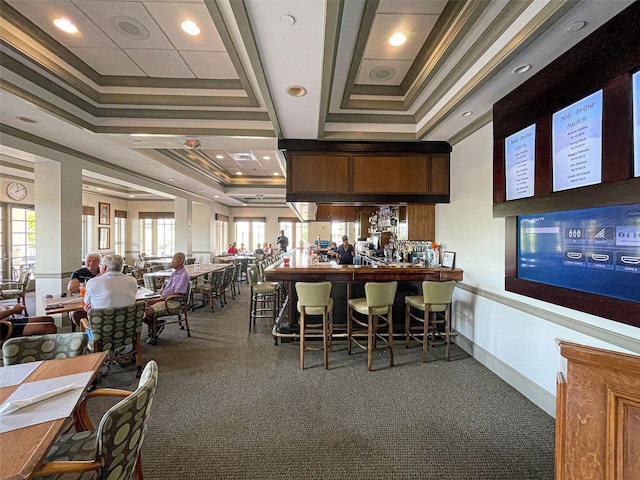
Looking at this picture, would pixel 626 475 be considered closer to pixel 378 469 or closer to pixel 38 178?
pixel 378 469

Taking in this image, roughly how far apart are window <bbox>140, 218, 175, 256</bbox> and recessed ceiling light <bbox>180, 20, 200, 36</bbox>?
1074cm

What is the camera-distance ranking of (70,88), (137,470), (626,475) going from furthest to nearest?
(70,88) < (137,470) < (626,475)

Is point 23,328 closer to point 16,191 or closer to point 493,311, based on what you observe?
point 493,311

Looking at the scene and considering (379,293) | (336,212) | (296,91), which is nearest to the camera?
(296,91)

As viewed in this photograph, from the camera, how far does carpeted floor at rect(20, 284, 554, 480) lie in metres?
1.92

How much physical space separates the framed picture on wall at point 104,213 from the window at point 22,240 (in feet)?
7.56

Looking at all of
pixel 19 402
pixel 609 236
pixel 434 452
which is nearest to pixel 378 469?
pixel 434 452

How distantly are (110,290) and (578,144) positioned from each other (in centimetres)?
440

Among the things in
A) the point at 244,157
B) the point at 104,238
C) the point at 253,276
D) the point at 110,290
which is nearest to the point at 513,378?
the point at 253,276

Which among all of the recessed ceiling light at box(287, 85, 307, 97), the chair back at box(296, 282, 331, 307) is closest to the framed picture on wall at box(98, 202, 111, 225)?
the chair back at box(296, 282, 331, 307)

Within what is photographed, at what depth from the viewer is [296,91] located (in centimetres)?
277

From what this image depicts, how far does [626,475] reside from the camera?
0.98 metres

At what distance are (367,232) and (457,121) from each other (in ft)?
19.7

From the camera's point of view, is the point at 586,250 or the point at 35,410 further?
the point at 586,250
